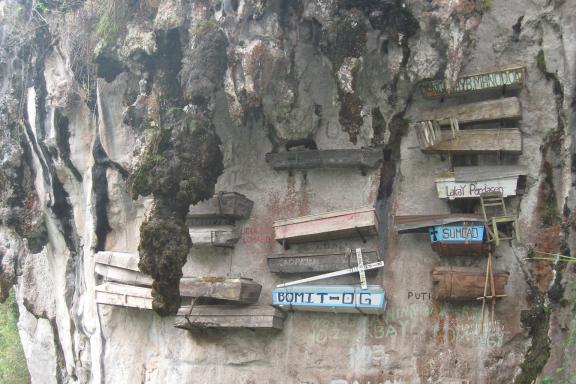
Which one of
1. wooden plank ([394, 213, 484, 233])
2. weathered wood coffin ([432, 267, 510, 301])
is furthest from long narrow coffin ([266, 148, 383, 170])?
weathered wood coffin ([432, 267, 510, 301])

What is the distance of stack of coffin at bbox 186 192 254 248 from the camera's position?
26.5ft

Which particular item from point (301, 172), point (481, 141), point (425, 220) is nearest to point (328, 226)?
point (301, 172)

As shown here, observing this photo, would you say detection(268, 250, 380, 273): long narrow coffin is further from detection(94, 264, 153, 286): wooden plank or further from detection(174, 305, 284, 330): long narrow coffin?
detection(94, 264, 153, 286): wooden plank

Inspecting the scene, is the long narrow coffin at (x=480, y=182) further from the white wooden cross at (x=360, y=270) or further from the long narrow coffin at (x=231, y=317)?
the long narrow coffin at (x=231, y=317)

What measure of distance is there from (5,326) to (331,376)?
1292cm

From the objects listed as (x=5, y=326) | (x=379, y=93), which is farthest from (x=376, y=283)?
(x=5, y=326)

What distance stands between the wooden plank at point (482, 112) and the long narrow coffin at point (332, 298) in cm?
215

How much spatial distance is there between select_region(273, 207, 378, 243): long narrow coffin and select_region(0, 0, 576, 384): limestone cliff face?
0.91 feet

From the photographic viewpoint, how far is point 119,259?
347 inches

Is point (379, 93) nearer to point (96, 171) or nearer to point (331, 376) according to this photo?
point (331, 376)

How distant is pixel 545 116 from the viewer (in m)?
7.10

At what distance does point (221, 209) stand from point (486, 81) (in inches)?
143

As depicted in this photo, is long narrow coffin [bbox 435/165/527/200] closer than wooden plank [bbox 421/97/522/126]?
Yes

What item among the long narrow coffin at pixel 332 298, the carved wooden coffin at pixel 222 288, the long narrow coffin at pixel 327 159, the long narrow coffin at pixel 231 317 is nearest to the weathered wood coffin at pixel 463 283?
the long narrow coffin at pixel 332 298
